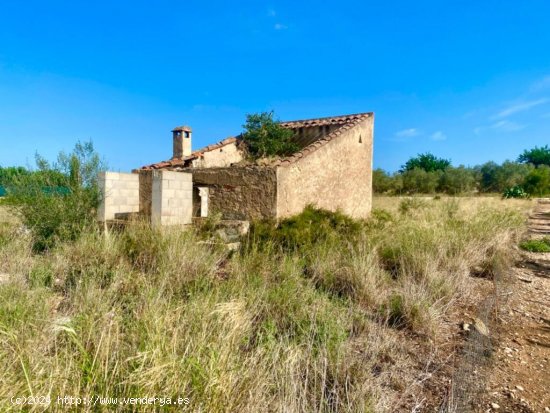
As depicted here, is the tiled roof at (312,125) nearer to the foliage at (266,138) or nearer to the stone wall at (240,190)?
the foliage at (266,138)

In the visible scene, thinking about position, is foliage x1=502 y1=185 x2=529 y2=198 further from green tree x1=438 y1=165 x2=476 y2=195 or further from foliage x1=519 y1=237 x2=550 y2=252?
foliage x1=519 y1=237 x2=550 y2=252

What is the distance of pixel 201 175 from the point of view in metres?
9.02

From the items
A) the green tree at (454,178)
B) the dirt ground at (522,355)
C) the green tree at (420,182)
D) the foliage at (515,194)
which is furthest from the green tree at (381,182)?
the dirt ground at (522,355)

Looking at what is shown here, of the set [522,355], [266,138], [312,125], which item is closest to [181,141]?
[266,138]

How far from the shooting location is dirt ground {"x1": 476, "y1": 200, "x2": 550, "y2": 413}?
260cm

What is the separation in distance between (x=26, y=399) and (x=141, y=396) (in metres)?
0.58

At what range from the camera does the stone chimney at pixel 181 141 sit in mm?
13578

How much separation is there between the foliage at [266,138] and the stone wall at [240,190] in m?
3.78

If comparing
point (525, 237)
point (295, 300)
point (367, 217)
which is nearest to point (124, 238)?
point (295, 300)

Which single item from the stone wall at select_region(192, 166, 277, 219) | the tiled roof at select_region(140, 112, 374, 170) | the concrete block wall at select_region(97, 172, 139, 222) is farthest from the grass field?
the tiled roof at select_region(140, 112, 374, 170)

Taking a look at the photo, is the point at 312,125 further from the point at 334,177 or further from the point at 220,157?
the point at 220,157

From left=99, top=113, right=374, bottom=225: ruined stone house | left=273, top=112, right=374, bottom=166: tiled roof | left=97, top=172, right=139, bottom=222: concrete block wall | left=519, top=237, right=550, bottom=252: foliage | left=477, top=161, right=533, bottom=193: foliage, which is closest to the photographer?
left=99, top=113, right=374, bottom=225: ruined stone house

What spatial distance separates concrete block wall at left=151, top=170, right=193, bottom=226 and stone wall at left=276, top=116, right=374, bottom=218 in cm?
248

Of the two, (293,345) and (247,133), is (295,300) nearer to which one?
(293,345)
